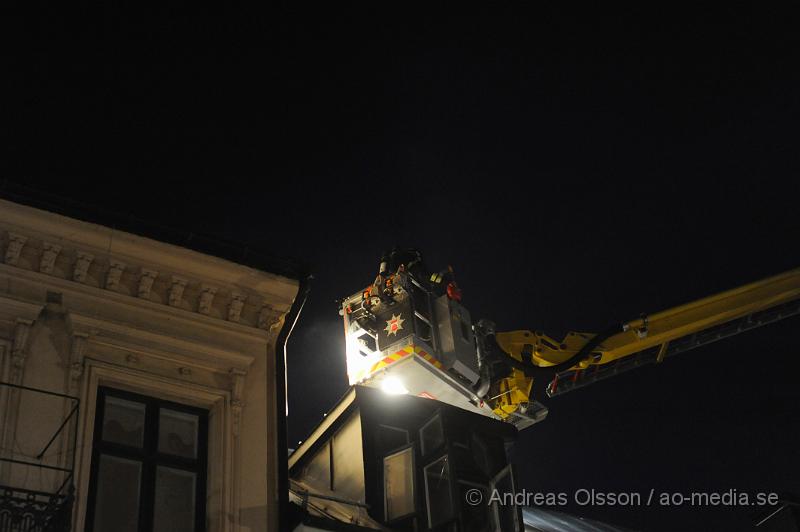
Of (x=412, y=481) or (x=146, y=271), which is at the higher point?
(x=146, y=271)

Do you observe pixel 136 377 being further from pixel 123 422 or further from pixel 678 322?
pixel 678 322

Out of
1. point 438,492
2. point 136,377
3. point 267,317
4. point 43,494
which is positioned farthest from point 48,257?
point 438,492

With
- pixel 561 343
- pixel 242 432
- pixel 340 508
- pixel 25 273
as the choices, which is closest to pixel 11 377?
pixel 25 273

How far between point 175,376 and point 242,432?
1.29 meters

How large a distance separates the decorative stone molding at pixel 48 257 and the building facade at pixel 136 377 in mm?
14

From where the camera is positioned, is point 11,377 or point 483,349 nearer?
point 11,377

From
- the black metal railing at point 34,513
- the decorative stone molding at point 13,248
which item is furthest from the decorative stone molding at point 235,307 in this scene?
the black metal railing at point 34,513

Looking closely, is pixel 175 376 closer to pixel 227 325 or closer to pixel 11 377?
pixel 227 325

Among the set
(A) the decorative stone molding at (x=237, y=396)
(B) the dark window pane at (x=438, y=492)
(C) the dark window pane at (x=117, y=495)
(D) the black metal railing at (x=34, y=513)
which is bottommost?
(D) the black metal railing at (x=34, y=513)

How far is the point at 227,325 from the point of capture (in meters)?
17.2

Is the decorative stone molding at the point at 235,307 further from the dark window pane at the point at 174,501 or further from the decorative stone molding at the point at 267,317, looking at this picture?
the dark window pane at the point at 174,501

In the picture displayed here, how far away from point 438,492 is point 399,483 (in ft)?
2.44

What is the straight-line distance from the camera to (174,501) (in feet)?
49.5

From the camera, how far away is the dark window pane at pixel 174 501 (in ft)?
48.5
